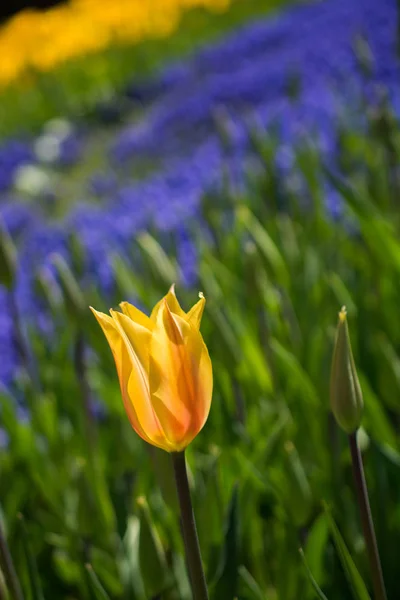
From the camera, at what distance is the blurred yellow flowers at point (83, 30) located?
537 cm

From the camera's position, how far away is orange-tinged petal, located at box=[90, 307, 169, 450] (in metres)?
0.45

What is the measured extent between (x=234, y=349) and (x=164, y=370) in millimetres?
425

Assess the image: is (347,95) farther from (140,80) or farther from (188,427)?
(140,80)

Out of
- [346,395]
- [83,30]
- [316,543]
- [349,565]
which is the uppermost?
→ [346,395]

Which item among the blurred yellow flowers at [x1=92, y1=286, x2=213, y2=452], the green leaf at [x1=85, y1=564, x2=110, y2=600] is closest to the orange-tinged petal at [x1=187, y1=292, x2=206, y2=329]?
the blurred yellow flowers at [x1=92, y1=286, x2=213, y2=452]

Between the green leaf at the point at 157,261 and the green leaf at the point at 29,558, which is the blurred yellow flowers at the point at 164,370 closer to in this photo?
the green leaf at the point at 29,558

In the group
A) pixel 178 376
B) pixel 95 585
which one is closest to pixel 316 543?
pixel 95 585

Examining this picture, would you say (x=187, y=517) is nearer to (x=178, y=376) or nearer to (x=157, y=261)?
(x=178, y=376)

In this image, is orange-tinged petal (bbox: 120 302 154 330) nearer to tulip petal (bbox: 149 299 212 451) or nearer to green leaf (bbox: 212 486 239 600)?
tulip petal (bbox: 149 299 212 451)

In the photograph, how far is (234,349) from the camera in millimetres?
865

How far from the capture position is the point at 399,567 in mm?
787

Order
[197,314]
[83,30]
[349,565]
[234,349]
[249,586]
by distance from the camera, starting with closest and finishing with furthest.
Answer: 1. [197,314]
2. [349,565]
3. [249,586]
4. [234,349]
5. [83,30]

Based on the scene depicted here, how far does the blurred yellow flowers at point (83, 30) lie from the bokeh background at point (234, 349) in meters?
2.86

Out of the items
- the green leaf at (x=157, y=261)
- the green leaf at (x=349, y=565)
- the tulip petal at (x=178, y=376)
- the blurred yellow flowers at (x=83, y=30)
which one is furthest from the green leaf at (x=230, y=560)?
the blurred yellow flowers at (x=83, y=30)
